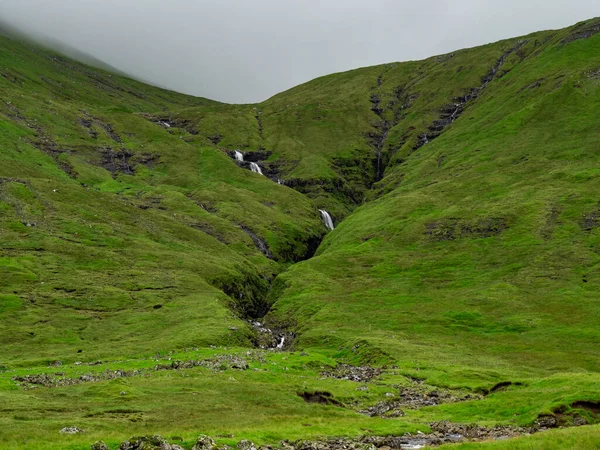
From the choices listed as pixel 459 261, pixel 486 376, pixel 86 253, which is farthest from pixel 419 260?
pixel 86 253

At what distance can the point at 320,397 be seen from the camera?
61.9 meters

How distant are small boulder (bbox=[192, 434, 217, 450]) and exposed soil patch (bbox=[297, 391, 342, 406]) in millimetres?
27321

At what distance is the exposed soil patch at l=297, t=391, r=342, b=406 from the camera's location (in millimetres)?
61375

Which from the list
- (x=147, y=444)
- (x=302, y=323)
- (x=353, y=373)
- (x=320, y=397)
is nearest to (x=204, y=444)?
(x=147, y=444)

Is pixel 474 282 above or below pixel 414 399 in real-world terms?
above

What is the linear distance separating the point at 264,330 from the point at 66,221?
248ft

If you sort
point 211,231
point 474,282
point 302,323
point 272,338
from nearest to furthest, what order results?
1. point 272,338
2. point 302,323
3. point 474,282
4. point 211,231

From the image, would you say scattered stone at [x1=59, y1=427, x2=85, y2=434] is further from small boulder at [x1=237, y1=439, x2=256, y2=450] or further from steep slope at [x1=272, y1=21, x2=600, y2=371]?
steep slope at [x1=272, y1=21, x2=600, y2=371]

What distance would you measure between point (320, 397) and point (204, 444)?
2878cm

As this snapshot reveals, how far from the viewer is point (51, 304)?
115438 mm

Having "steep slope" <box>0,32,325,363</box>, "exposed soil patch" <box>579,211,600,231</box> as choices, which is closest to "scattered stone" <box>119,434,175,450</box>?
"steep slope" <box>0,32,325,363</box>

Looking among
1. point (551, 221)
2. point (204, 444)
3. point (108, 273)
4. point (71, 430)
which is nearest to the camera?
point (204, 444)

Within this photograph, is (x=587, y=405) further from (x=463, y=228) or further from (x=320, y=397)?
(x=463, y=228)

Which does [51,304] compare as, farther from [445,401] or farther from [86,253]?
[445,401]
